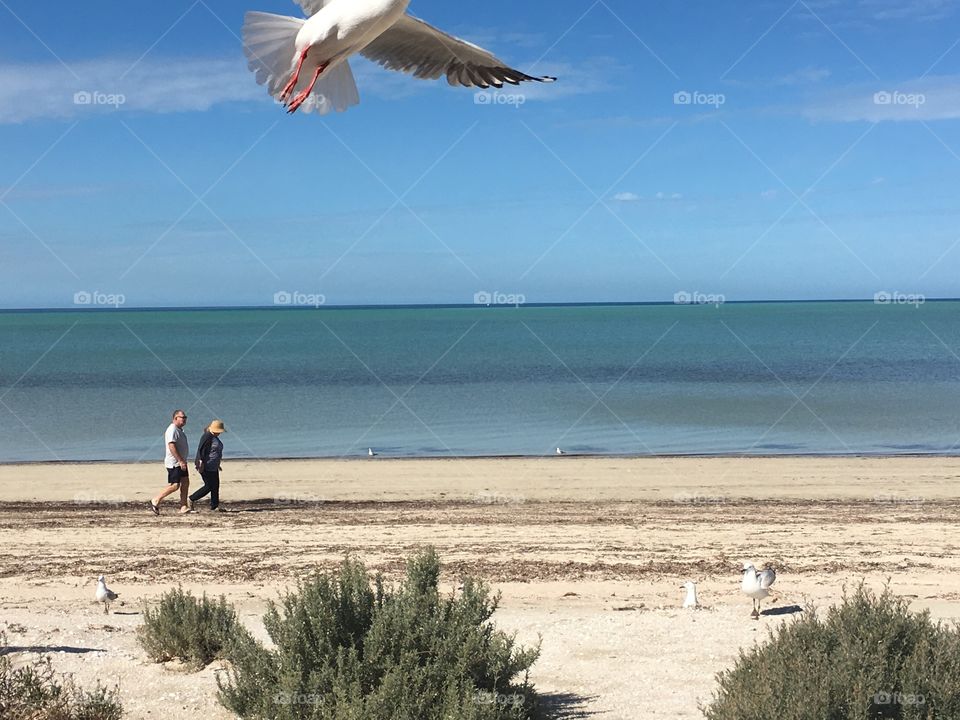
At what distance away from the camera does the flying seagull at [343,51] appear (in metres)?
4.02

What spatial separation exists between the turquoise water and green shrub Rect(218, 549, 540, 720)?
63.0ft

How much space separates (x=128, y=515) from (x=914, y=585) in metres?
10.4

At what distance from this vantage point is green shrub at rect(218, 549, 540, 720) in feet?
17.6

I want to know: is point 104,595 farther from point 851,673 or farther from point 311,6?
point 851,673

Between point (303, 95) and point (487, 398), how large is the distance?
36.6 meters

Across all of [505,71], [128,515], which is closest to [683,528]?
[128,515]

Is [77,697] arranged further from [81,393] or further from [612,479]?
[81,393]

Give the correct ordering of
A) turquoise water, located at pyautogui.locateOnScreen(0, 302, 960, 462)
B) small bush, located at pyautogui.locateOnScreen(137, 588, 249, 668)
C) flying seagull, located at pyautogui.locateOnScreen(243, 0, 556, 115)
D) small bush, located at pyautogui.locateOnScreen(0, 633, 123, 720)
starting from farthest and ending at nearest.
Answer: turquoise water, located at pyautogui.locateOnScreen(0, 302, 960, 462)
small bush, located at pyautogui.locateOnScreen(137, 588, 249, 668)
small bush, located at pyautogui.locateOnScreen(0, 633, 123, 720)
flying seagull, located at pyautogui.locateOnScreen(243, 0, 556, 115)

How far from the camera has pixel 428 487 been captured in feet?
61.9

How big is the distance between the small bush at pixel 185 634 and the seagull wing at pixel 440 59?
12.3 ft

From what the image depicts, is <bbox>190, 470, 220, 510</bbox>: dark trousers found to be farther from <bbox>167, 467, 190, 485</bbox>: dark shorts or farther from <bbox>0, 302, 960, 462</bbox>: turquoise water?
<bbox>0, 302, 960, 462</bbox>: turquoise water

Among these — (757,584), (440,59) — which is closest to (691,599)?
(757,584)

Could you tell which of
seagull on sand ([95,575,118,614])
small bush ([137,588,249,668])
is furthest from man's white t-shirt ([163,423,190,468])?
small bush ([137,588,249,668])

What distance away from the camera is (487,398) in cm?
4034
